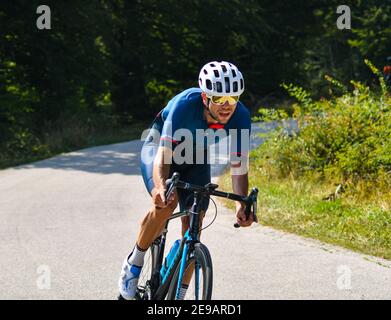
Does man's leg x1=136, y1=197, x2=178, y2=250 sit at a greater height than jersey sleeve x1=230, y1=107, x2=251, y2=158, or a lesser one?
lesser

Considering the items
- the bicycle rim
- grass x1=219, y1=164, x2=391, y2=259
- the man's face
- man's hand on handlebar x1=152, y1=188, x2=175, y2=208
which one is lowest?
grass x1=219, y1=164, x2=391, y2=259

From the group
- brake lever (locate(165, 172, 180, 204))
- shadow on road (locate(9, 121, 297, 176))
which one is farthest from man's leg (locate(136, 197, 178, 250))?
shadow on road (locate(9, 121, 297, 176))

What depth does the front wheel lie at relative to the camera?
192 inches

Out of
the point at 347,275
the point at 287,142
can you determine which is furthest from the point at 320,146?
the point at 347,275

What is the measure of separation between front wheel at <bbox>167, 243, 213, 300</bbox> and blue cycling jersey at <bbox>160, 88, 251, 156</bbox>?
78 cm

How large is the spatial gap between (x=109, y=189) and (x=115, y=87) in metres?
17.6

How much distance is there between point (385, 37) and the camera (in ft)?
114

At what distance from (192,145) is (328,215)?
4.63 m

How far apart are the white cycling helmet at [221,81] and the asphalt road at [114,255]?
6.22ft

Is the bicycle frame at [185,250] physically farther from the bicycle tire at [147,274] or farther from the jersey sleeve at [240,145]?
the jersey sleeve at [240,145]

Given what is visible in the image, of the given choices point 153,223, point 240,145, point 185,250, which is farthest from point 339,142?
point 185,250

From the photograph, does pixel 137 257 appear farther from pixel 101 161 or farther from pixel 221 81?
pixel 101 161

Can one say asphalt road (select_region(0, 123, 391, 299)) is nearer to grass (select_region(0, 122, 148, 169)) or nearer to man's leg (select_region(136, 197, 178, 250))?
man's leg (select_region(136, 197, 178, 250))

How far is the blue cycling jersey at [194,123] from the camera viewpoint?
5320 millimetres
